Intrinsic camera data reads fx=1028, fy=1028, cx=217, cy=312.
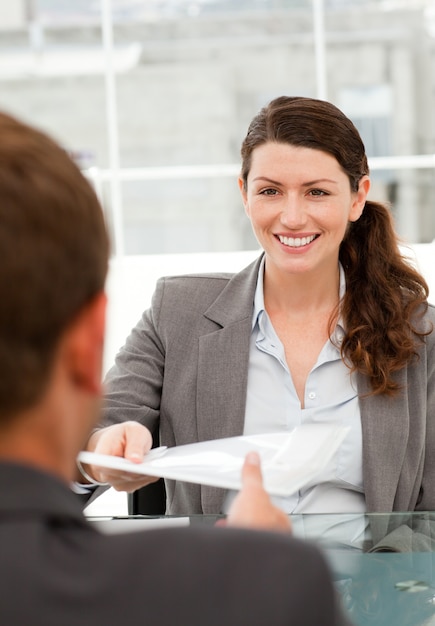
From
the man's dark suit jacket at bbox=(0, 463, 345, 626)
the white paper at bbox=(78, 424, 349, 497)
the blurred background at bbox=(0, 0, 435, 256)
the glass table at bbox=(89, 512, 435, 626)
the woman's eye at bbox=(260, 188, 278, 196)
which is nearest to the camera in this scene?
the man's dark suit jacket at bbox=(0, 463, 345, 626)

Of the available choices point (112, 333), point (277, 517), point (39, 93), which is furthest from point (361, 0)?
point (277, 517)

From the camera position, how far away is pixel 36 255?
63 centimetres

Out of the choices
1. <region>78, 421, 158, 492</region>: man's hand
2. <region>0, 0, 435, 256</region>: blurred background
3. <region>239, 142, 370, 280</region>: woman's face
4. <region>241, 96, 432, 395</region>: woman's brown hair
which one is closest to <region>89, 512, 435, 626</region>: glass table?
<region>78, 421, 158, 492</region>: man's hand

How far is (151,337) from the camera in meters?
2.13

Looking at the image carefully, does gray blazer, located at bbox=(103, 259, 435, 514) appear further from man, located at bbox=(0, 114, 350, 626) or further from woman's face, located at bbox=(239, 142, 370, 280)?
man, located at bbox=(0, 114, 350, 626)

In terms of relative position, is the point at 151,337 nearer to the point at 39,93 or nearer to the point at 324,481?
the point at 324,481

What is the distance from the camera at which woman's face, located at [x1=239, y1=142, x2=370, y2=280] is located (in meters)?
2.03

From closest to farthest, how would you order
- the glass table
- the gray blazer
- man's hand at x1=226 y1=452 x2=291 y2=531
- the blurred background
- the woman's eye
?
man's hand at x1=226 y1=452 x2=291 y2=531 < the glass table < the gray blazer < the woman's eye < the blurred background

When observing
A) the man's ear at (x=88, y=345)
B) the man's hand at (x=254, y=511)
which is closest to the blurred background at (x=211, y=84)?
the man's hand at (x=254, y=511)

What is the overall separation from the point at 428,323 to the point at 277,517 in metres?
1.25

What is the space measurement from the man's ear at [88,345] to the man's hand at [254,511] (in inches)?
10.0

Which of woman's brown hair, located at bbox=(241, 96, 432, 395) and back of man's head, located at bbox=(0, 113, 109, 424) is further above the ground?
woman's brown hair, located at bbox=(241, 96, 432, 395)

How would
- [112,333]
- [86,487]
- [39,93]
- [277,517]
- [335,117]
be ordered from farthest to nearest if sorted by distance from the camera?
[39,93] → [112,333] → [335,117] → [86,487] → [277,517]

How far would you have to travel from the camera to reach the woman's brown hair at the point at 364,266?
203cm
